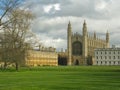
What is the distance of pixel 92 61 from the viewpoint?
176 metres

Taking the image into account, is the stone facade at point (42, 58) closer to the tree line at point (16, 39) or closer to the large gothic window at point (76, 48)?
the large gothic window at point (76, 48)

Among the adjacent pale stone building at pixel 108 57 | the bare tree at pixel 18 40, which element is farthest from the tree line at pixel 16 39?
the adjacent pale stone building at pixel 108 57

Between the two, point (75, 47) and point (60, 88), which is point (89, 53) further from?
point (60, 88)

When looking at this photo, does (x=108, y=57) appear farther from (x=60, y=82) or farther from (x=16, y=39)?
(x=60, y=82)

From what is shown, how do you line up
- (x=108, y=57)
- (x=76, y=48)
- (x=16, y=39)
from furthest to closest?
1. (x=76, y=48)
2. (x=108, y=57)
3. (x=16, y=39)

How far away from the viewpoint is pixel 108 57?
17400 cm

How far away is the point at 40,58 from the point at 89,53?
4009cm

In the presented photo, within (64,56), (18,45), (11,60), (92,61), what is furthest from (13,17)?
(64,56)

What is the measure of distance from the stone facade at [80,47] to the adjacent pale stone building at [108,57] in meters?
5.22

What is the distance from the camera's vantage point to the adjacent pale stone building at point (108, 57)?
17275cm

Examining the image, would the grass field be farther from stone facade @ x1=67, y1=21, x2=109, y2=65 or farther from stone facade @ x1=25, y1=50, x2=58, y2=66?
stone facade @ x1=67, y1=21, x2=109, y2=65

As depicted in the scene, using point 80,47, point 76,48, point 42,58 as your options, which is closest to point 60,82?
point 42,58

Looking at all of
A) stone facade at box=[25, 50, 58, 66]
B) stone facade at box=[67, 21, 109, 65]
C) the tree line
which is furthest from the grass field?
stone facade at box=[67, 21, 109, 65]

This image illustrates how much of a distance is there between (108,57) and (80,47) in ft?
60.4
